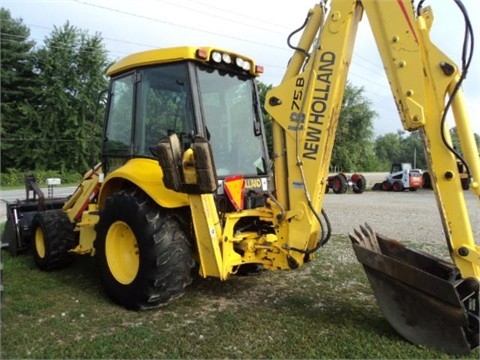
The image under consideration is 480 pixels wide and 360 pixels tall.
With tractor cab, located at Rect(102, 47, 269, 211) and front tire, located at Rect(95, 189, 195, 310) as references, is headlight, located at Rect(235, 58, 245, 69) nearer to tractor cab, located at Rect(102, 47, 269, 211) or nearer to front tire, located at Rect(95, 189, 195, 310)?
tractor cab, located at Rect(102, 47, 269, 211)

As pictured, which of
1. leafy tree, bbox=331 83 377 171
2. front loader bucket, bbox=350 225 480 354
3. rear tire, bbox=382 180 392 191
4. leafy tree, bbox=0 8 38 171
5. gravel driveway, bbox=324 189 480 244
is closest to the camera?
front loader bucket, bbox=350 225 480 354

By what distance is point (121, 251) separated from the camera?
14.8 feet

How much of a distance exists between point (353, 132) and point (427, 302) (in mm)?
41388

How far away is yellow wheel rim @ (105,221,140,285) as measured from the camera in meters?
4.42

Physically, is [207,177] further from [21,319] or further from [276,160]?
[21,319]

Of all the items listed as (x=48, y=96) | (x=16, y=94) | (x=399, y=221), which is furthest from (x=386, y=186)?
(x=16, y=94)

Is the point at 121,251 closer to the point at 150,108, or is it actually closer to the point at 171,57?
the point at 150,108

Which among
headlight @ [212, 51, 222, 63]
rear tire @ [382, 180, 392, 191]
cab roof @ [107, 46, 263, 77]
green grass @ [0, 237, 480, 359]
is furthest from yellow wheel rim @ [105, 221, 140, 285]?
rear tire @ [382, 180, 392, 191]

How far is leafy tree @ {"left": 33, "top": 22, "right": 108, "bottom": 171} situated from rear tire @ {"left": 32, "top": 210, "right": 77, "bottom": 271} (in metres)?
26.6

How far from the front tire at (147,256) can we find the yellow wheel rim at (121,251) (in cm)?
1

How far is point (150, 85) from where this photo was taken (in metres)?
4.59

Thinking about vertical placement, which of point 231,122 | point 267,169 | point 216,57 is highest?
point 216,57

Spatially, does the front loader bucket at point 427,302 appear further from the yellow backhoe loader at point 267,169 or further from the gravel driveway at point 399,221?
the gravel driveway at point 399,221

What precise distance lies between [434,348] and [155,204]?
2.67m
